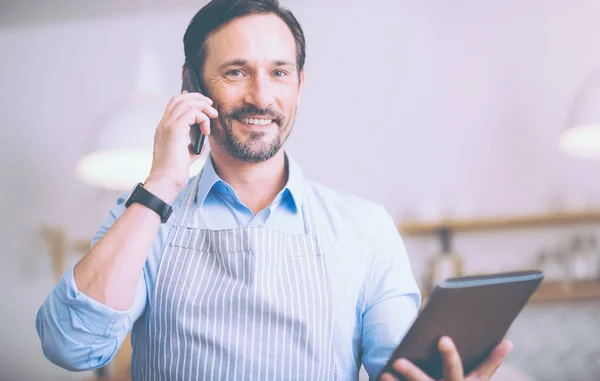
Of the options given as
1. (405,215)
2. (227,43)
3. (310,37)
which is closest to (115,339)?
(227,43)

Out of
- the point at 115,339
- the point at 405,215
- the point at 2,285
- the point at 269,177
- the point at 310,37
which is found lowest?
the point at 2,285

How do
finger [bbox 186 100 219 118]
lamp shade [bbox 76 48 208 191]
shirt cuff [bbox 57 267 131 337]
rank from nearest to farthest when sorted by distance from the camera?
shirt cuff [bbox 57 267 131 337]
finger [bbox 186 100 219 118]
lamp shade [bbox 76 48 208 191]

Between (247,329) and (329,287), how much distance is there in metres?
0.18

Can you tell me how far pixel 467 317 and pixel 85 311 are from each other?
2.06ft

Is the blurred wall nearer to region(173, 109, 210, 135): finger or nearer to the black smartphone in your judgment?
the black smartphone

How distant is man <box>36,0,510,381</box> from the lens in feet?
3.36

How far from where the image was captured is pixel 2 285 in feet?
10.4

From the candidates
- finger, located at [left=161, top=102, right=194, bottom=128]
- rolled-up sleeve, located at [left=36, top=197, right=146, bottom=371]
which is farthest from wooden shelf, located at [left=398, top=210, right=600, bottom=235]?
rolled-up sleeve, located at [left=36, top=197, right=146, bottom=371]

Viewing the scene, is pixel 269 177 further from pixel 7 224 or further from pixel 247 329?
pixel 7 224

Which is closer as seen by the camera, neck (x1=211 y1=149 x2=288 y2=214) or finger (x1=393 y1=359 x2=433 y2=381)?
finger (x1=393 y1=359 x2=433 y2=381)

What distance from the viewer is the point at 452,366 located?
932 mm

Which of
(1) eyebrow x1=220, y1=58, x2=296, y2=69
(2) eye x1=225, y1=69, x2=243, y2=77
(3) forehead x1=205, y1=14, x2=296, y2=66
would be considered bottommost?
(2) eye x1=225, y1=69, x2=243, y2=77

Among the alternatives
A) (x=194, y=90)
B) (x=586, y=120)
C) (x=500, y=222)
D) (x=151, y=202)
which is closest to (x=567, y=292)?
(x=500, y=222)

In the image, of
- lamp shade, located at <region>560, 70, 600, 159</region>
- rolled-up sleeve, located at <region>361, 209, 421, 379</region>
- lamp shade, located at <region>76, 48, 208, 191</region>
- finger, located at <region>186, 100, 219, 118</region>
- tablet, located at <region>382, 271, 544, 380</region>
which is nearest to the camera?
tablet, located at <region>382, 271, 544, 380</region>
